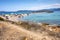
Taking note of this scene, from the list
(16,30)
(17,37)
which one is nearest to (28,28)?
(16,30)

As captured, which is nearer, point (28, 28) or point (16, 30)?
point (16, 30)

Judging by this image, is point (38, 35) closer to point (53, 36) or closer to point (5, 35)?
point (53, 36)

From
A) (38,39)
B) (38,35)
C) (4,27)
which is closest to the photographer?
(38,39)

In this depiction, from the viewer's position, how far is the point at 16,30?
12.5 metres

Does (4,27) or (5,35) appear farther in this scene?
(4,27)

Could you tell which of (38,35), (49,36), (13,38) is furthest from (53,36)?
(13,38)

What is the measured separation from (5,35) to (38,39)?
7.56ft

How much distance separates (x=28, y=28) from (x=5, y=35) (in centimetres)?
254

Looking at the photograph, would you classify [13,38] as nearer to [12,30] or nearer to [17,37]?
[17,37]

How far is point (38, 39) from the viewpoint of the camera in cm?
1152

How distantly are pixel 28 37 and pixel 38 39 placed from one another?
2.23ft

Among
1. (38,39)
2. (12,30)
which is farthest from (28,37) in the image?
(12,30)

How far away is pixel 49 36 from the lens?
1233 cm

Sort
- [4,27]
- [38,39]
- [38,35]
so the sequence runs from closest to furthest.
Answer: [38,39] → [38,35] → [4,27]
